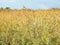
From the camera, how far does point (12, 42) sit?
7.07m

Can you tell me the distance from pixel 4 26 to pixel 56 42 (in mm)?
1436

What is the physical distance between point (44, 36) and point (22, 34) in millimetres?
530

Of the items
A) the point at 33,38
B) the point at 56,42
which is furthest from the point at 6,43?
the point at 56,42

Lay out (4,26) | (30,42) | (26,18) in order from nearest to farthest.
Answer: (30,42)
(4,26)
(26,18)

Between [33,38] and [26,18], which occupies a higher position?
[26,18]

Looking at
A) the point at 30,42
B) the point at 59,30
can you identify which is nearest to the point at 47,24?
the point at 59,30

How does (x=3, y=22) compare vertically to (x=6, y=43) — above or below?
above

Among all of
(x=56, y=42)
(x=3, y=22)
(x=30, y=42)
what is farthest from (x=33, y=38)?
(x=3, y=22)

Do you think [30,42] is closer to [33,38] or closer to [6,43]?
[33,38]

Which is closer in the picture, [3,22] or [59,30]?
[59,30]

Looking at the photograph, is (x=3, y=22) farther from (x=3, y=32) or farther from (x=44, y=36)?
(x=44, y=36)

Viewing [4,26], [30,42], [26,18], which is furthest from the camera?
[26,18]

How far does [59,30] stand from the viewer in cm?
748

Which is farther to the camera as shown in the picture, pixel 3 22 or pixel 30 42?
pixel 3 22
